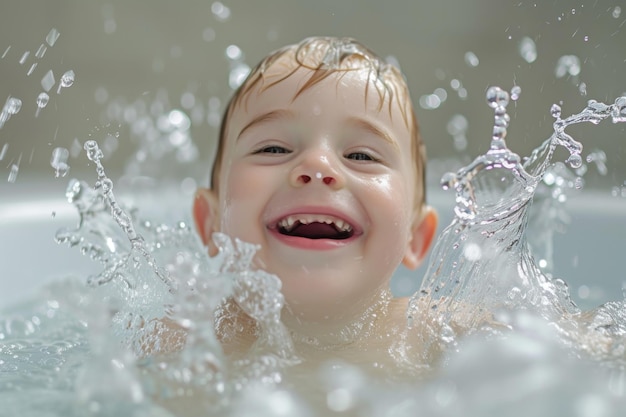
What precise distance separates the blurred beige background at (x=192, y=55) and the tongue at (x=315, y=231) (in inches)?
59.5

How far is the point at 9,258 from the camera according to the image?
67.9 inches

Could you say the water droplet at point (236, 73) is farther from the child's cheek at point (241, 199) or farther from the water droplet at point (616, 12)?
the child's cheek at point (241, 199)

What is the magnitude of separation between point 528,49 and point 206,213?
104 cm

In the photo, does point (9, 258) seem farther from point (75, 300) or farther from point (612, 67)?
point (612, 67)

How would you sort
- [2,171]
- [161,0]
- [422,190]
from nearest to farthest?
[422,190], [2,171], [161,0]

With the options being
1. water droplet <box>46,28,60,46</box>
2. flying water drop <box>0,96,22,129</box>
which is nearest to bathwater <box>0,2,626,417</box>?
flying water drop <box>0,96,22,129</box>

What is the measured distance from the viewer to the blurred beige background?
2723 mm

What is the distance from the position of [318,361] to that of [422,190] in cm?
40

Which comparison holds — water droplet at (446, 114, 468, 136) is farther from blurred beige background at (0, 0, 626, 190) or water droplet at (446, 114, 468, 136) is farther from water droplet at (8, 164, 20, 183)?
water droplet at (8, 164, 20, 183)

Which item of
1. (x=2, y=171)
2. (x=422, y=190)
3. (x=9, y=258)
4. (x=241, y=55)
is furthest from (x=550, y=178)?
(x=2, y=171)

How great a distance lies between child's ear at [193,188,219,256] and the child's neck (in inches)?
9.6

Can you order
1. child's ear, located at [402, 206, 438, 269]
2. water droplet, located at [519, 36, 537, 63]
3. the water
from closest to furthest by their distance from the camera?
the water, child's ear, located at [402, 206, 438, 269], water droplet, located at [519, 36, 537, 63]

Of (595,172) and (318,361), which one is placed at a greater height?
(595,172)

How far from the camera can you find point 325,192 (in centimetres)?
107
